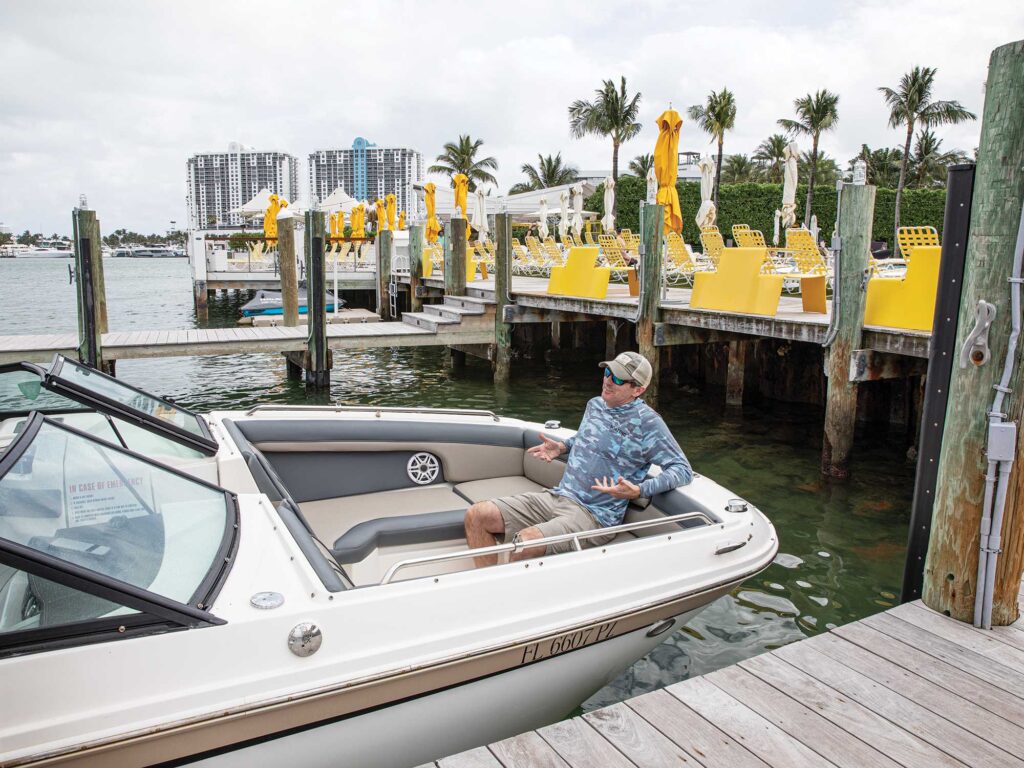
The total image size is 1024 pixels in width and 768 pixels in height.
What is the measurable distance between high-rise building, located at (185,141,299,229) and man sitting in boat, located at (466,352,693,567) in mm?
126268

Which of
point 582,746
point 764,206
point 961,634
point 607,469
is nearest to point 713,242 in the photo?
point 607,469

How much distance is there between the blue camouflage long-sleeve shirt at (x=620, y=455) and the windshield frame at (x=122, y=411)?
72.4 inches

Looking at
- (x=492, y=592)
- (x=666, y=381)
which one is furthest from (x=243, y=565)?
(x=666, y=381)

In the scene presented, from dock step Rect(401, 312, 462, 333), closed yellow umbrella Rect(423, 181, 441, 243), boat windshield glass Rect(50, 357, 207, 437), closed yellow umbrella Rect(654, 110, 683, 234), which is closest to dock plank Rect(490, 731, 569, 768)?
boat windshield glass Rect(50, 357, 207, 437)

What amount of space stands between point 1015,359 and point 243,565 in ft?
9.40

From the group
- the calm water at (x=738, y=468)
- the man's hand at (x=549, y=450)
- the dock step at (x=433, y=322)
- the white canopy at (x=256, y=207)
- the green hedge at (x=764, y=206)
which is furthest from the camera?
the white canopy at (x=256, y=207)

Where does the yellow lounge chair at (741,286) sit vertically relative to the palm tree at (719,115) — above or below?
below

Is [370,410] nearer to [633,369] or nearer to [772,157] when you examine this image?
[633,369]

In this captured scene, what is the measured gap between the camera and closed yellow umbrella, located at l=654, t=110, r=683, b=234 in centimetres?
1192

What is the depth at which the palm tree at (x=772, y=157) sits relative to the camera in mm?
49281

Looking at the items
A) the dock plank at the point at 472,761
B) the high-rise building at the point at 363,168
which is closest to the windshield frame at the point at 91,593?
the dock plank at the point at 472,761

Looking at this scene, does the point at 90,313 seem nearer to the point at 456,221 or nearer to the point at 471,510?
the point at 456,221

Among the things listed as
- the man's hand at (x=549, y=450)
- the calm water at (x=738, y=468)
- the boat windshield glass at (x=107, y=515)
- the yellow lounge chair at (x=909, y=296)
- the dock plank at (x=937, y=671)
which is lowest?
the calm water at (x=738, y=468)

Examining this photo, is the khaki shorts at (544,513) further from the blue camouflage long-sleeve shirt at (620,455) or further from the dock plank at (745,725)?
the dock plank at (745,725)
